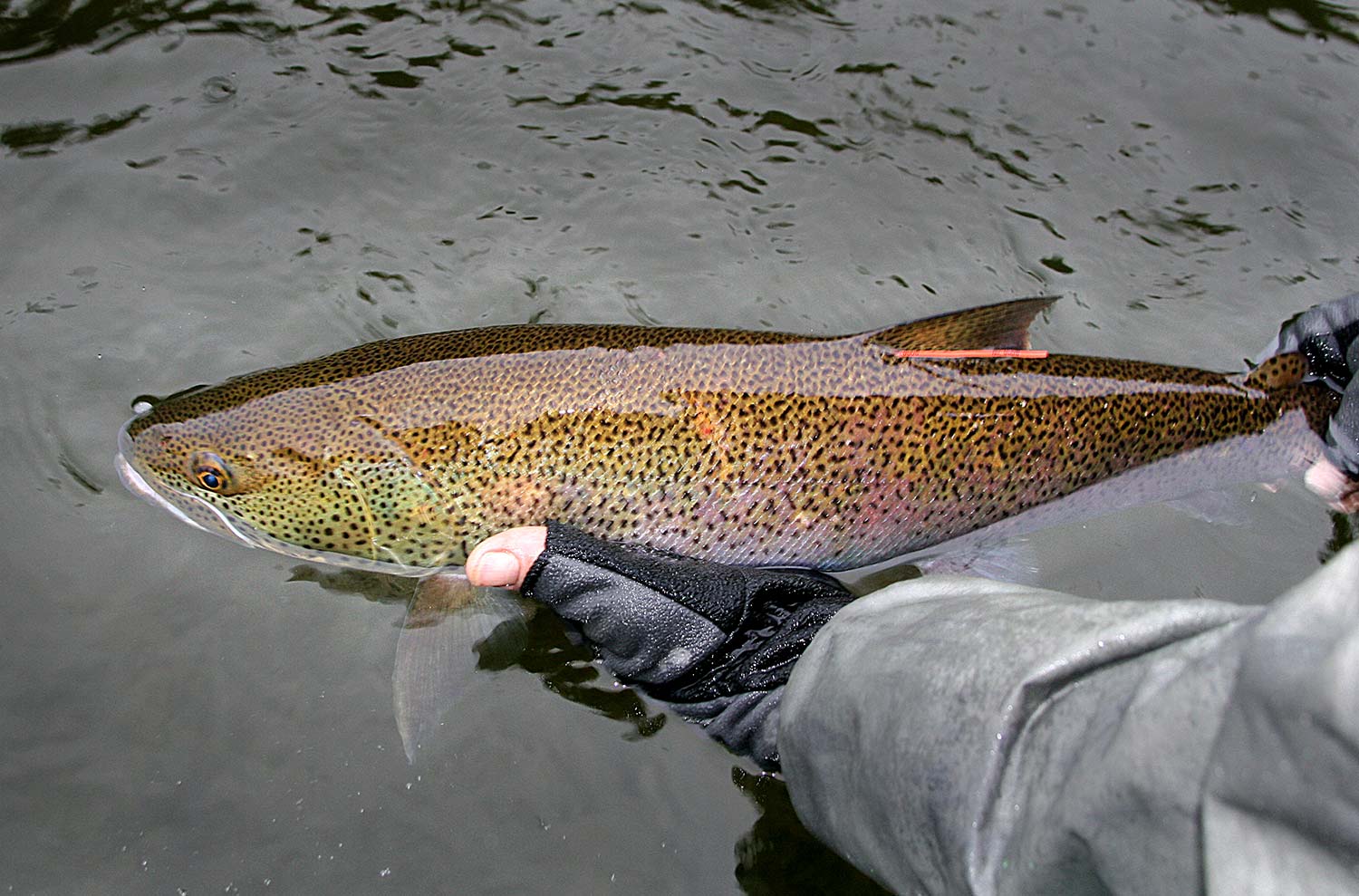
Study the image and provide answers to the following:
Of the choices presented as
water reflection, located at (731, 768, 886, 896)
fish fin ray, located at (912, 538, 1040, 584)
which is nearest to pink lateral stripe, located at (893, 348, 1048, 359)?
fish fin ray, located at (912, 538, 1040, 584)

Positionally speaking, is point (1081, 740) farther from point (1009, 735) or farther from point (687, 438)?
point (687, 438)

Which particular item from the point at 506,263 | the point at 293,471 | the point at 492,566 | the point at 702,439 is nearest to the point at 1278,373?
the point at 702,439

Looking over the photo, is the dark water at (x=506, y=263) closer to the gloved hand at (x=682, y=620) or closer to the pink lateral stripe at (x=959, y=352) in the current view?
the gloved hand at (x=682, y=620)

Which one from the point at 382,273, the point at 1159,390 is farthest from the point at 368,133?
the point at 1159,390

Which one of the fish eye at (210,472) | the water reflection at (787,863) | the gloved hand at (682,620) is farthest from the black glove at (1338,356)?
the fish eye at (210,472)

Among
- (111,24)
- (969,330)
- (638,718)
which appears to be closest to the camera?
(638,718)

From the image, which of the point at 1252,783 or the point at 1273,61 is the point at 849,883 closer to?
the point at 1252,783
